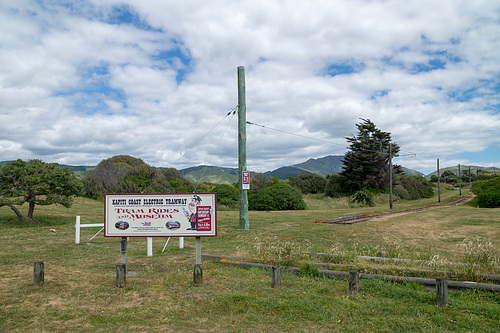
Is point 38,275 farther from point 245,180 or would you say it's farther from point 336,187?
point 336,187

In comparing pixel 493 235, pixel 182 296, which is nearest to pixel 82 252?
pixel 182 296

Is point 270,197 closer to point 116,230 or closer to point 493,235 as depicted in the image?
point 493,235

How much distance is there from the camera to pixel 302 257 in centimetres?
833

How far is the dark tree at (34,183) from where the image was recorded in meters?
14.9

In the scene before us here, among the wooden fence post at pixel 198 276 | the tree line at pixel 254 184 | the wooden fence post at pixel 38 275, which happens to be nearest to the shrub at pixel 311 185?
the tree line at pixel 254 184

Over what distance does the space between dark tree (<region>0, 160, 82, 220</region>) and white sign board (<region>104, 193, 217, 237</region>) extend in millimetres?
10076

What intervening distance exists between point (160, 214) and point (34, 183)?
36.6 ft

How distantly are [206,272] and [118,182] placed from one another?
35.1 meters

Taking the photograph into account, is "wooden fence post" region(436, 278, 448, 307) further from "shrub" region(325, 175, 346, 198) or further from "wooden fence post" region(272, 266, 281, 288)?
"shrub" region(325, 175, 346, 198)

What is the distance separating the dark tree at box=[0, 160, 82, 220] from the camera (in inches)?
586

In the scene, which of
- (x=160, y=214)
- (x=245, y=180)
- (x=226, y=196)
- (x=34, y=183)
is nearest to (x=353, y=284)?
(x=160, y=214)

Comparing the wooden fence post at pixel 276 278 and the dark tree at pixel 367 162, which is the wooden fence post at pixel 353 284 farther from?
the dark tree at pixel 367 162

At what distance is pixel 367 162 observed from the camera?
4334 centimetres

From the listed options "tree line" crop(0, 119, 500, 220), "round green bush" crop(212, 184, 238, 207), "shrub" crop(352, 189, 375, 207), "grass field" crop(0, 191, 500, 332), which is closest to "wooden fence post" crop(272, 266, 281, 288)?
"grass field" crop(0, 191, 500, 332)
